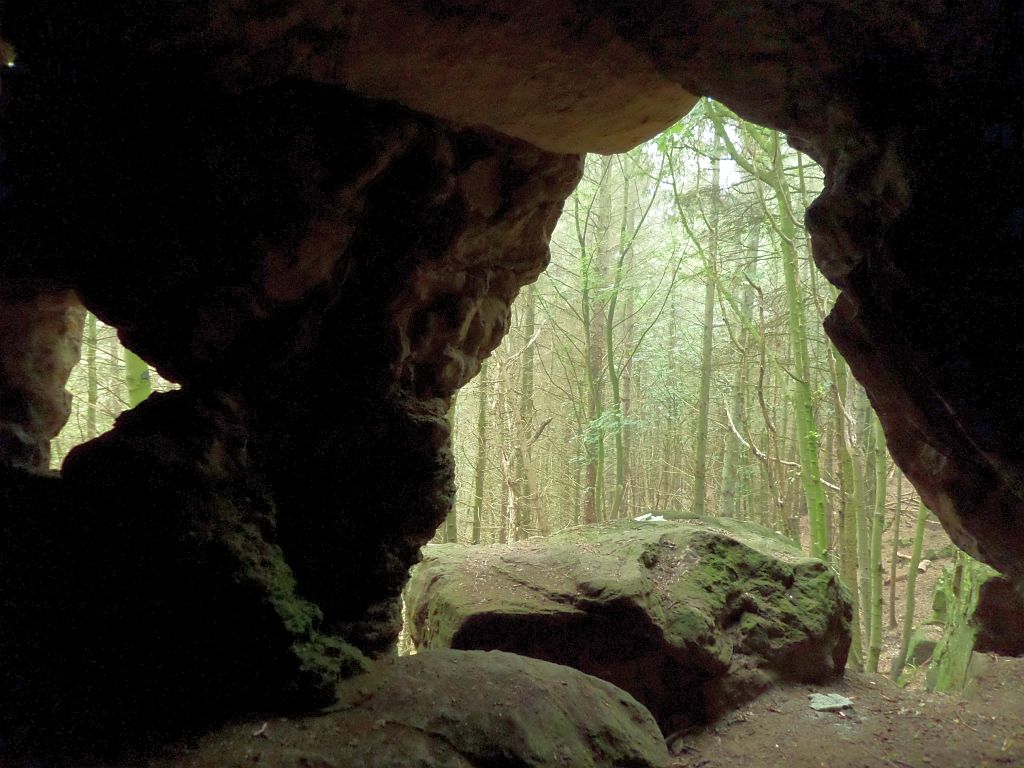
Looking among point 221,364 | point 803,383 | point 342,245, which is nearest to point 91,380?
point 221,364

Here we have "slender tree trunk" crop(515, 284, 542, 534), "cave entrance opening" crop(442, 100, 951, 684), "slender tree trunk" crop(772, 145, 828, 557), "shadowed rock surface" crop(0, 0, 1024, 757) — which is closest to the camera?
"shadowed rock surface" crop(0, 0, 1024, 757)

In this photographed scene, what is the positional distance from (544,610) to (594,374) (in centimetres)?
647

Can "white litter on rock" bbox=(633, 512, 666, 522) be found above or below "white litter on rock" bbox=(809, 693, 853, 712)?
above

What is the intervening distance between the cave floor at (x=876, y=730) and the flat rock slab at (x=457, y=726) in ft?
3.68

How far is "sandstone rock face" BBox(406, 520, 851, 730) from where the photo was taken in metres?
4.63

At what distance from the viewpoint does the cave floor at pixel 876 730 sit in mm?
3756

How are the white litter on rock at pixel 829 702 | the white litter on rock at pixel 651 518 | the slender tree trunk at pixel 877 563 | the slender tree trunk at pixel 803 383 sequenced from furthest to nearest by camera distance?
the slender tree trunk at pixel 803 383 < the slender tree trunk at pixel 877 563 < the white litter on rock at pixel 651 518 < the white litter on rock at pixel 829 702

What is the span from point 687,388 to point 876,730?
364 inches

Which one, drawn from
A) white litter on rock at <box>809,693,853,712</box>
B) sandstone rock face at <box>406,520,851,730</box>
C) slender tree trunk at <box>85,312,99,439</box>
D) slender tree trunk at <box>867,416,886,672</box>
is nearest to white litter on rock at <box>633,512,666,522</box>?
sandstone rock face at <box>406,520,851,730</box>

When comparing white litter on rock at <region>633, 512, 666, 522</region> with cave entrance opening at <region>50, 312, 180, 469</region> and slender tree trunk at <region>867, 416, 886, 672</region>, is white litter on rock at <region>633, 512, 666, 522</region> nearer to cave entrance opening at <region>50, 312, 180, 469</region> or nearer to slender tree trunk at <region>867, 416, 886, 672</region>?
slender tree trunk at <region>867, 416, 886, 672</region>

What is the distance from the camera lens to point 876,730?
4.17m

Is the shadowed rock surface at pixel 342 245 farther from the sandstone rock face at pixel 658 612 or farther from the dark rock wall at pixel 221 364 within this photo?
the sandstone rock face at pixel 658 612

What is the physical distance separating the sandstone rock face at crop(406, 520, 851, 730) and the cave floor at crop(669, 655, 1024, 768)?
0.61 feet

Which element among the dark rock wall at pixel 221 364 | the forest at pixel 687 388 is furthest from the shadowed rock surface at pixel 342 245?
the forest at pixel 687 388
